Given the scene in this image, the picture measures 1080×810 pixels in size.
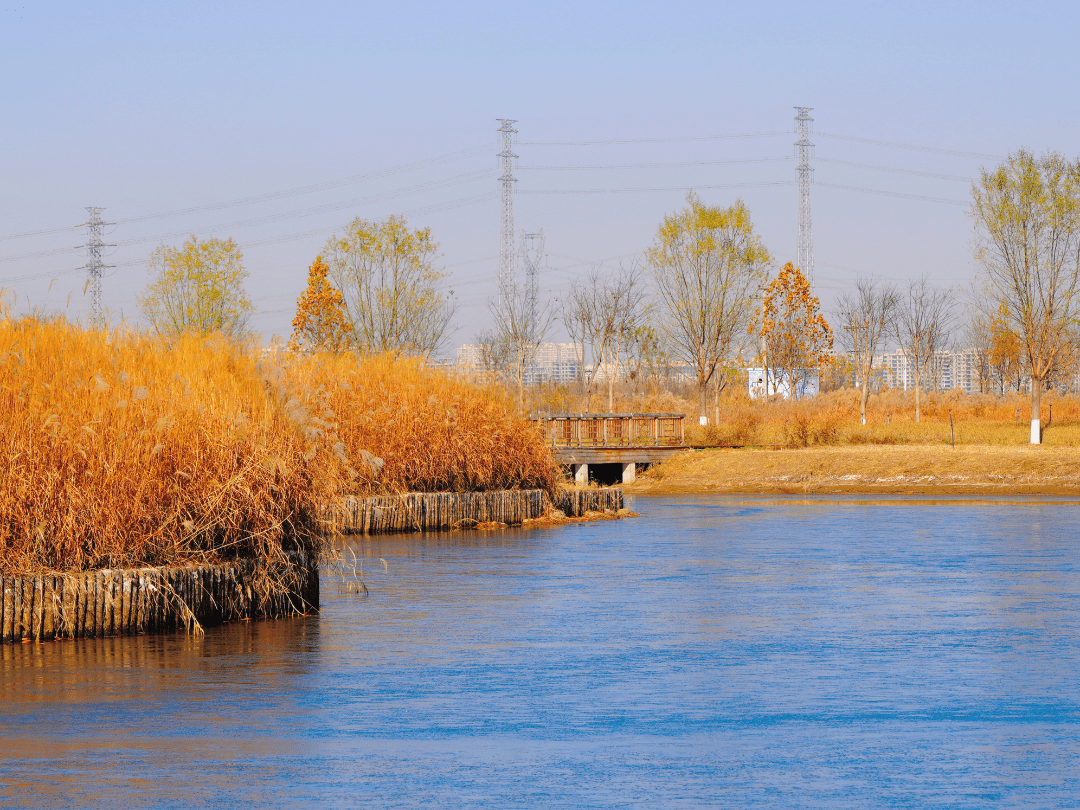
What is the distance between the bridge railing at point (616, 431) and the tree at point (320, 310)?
12839 mm

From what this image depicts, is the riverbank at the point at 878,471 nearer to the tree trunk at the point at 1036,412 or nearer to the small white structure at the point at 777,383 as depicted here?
the tree trunk at the point at 1036,412

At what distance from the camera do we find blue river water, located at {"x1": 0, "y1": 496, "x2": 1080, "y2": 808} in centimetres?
711

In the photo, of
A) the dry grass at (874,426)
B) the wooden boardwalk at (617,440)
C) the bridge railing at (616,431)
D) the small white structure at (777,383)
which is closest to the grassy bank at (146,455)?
the wooden boardwalk at (617,440)

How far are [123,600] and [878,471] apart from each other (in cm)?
3040

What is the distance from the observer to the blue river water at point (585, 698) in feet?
23.3

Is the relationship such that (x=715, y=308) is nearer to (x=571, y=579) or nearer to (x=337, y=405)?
(x=337, y=405)

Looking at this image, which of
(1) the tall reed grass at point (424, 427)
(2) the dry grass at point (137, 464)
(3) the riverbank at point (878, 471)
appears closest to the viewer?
(2) the dry grass at point (137, 464)

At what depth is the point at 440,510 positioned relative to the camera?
2400 centimetres

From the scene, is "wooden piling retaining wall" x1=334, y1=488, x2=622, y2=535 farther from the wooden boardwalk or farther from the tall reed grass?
the wooden boardwalk

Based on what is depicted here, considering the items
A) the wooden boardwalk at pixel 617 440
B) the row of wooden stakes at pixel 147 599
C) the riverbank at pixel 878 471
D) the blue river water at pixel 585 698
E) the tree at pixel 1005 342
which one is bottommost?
the blue river water at pixel 585 698

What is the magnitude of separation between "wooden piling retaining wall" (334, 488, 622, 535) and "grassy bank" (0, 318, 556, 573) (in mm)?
7600

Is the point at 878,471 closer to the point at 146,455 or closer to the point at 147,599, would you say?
the point at 146,455

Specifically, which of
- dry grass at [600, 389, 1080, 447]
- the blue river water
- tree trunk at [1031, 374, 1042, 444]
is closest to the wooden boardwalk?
dry grass at [600, 389, 1080, 447]

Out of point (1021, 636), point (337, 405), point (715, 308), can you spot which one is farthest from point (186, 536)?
point (715, 308)
